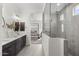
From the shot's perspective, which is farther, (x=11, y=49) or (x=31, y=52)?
(x=31, y=52)

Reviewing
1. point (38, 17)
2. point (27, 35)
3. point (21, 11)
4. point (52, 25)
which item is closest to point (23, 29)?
point (27, 35)

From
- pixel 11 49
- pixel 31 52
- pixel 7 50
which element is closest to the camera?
pixel 7 50

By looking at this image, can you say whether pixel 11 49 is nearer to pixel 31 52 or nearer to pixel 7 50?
pixel 7 50

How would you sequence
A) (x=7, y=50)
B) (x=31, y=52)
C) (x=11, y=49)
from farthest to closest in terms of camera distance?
1. (x=31, y=52)
2. (x=11, y=49)
3. (x=7, y=50)

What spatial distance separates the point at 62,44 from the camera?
239cm

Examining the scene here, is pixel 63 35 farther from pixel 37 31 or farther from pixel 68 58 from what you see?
pixel 37 31

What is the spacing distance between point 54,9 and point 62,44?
32.6 inches

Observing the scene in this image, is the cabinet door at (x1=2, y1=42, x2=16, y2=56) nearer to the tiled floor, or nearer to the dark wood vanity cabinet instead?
the dark wood vanity cabinet

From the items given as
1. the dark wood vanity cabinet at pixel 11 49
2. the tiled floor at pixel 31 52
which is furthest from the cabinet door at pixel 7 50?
the tiled floor at pixel 31 52

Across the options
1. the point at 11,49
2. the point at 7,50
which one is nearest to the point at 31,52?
the point at 11,49

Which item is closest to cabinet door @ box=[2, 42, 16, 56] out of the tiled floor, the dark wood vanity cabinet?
the dark wood vanity cabinet

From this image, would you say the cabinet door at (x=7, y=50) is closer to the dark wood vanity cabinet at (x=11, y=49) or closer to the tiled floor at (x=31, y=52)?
the dark wood vanity cabinet at (x=11, y=49)

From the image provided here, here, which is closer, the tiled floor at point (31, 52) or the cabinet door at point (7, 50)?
the cabinet door at point (7, 50)

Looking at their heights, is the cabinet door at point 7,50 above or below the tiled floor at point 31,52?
above
